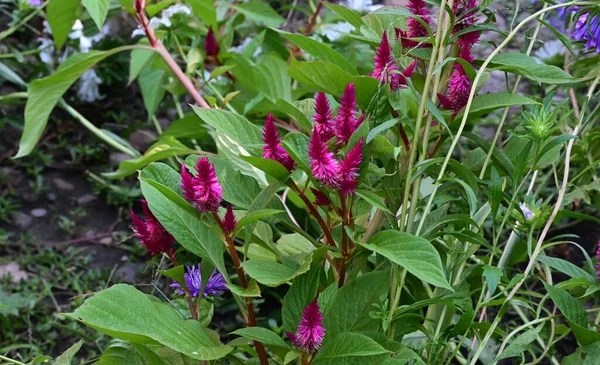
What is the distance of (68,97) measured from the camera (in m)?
2.64

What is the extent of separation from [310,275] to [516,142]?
1.38 ft

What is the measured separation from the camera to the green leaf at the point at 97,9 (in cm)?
149

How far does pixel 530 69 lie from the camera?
1124 millimetres

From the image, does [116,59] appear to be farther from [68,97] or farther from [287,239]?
[287,239]

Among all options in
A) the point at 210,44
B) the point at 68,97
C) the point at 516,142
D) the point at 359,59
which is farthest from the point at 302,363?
the point at 68,97

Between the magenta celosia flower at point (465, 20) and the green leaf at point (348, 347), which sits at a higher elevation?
the magenta celosia flower at point (465, 20)

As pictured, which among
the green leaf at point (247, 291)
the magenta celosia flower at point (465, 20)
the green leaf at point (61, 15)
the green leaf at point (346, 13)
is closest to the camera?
the green leaf at point (247, 291)

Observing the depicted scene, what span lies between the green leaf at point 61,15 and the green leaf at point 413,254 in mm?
1105

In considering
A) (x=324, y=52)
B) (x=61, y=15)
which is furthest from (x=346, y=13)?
(x=61, y=15)

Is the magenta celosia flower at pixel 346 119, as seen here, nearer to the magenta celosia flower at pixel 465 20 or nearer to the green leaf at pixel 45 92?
the magenta celosia flower at pixel 465 20

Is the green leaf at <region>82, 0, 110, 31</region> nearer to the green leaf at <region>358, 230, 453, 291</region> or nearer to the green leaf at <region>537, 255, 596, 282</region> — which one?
the green leaf at <region>358, 230, 453, 291</region>

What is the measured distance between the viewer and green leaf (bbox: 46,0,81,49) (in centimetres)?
181

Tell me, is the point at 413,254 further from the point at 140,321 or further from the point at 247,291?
the point at 140,321

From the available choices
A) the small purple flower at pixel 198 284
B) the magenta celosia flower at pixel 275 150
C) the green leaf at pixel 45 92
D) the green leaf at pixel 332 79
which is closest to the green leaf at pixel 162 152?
the green leaf at pixel 45 92
